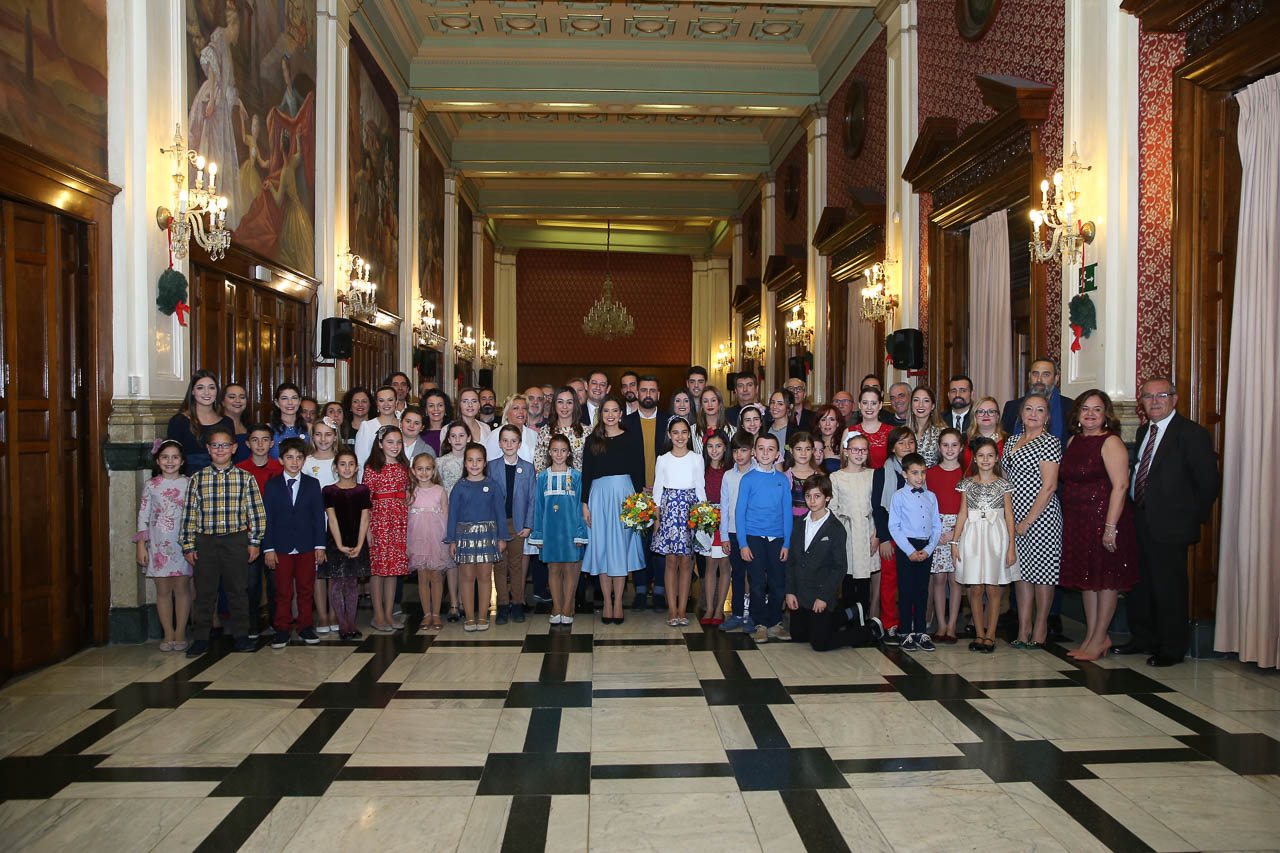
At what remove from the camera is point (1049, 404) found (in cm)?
678

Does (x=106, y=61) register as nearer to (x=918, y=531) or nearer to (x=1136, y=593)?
(x=918, y=531)

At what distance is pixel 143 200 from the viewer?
645 cm

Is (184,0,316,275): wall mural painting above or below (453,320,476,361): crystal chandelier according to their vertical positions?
above

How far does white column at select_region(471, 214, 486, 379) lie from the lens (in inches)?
884

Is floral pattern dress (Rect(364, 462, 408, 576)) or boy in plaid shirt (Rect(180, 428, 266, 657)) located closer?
boy in plaid shirt (Rect(180, 428, 266, 657))

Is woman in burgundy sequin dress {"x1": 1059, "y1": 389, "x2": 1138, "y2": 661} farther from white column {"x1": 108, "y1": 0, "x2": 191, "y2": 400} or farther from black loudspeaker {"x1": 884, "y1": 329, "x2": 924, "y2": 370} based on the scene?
white column {"x1": 108, "y1": 0, "x2": 191, "y2": 400}

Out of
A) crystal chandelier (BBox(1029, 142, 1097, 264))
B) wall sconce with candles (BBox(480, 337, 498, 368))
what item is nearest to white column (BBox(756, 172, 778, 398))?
wall sconce with candles (BBox(480, 337, 498, 368))

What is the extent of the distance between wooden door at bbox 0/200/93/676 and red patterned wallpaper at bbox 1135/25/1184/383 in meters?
7.09

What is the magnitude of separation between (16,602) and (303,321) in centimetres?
523

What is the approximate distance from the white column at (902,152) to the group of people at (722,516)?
3.64 metres

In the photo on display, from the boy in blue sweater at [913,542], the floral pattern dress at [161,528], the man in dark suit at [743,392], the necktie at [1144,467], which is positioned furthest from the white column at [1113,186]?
the floral pattern dress at [161,528]

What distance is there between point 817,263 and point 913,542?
918cm

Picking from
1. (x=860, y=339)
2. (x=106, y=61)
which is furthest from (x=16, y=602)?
(x=860, y=339)

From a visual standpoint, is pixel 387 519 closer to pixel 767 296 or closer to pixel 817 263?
pixel 817 263
